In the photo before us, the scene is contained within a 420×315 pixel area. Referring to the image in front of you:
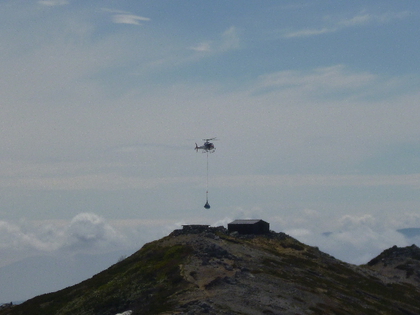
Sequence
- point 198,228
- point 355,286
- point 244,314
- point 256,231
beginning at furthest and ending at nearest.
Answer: point 256,231
point 198,228
point 355,286
point 244,314

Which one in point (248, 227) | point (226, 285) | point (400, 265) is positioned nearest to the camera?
point (226, 285)

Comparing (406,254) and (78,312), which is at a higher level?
(406,254)

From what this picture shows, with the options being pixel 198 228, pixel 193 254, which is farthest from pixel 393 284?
pixel 193 254

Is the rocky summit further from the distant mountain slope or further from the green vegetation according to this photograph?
the distant mountain slope

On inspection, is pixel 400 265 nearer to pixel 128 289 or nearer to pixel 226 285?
pixel 226 285

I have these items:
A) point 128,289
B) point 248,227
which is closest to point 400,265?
point 248,227

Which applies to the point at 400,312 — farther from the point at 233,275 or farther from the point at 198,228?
the point at 198,228

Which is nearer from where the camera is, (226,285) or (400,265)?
(226,285)

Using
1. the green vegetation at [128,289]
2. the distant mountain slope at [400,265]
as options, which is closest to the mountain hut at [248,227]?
the green vegetation at [128,289]
